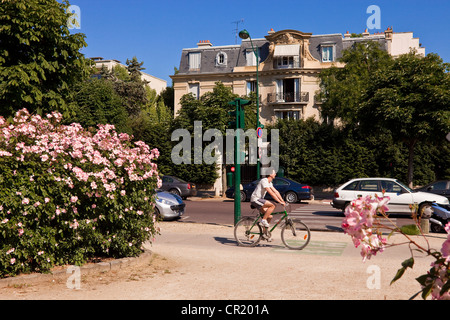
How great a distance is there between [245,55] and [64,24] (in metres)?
33.3

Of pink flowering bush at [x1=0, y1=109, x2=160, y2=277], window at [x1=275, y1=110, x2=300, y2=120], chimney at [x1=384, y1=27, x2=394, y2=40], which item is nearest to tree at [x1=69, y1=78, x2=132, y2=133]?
window at [x1=275, y1=110, x2=300, y2=120]

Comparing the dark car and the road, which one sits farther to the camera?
the dark car

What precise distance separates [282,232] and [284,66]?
3368 cm

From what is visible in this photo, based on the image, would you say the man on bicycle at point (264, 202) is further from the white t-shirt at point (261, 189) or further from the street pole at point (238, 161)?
the street pole at point (238, 161)

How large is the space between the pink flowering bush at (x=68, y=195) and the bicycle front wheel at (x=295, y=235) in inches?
132

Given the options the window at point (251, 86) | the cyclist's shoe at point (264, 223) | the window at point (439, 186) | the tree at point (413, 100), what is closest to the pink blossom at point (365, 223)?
the cyclist's shoe at point (264, 223)

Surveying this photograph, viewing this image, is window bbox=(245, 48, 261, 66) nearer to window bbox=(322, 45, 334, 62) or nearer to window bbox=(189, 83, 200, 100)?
window bbox=(189, 83, 200, 100)

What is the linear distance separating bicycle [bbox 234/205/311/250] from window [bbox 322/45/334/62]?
34606 millimetres

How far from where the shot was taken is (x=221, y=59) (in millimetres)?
45281

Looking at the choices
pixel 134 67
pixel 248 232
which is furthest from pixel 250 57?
pixel 248 232

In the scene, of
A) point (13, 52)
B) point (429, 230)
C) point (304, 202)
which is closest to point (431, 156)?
point (304, 202)

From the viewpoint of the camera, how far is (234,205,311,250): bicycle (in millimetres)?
10117

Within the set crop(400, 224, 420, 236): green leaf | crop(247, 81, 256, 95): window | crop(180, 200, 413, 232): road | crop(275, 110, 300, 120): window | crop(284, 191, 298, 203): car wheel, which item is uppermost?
crop(247, 81, 256, 95): window
